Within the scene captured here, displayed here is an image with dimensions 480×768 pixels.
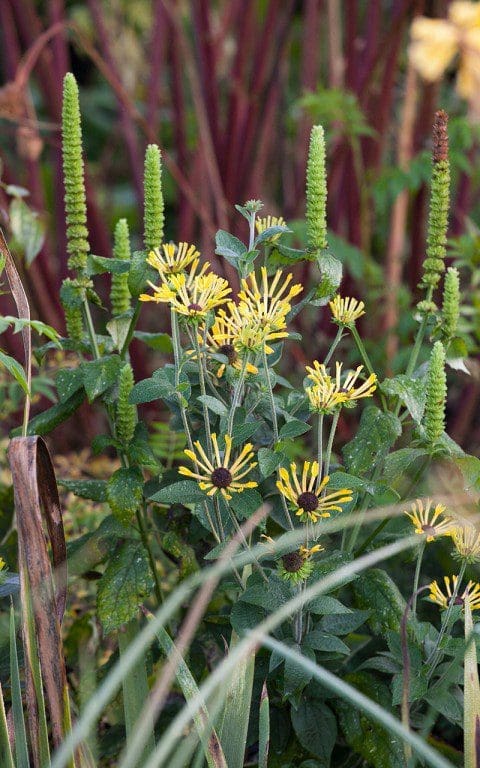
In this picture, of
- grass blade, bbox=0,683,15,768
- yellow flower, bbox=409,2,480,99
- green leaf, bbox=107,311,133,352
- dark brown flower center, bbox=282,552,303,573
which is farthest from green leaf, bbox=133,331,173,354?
yellow flower, bbox=409,2,480,99

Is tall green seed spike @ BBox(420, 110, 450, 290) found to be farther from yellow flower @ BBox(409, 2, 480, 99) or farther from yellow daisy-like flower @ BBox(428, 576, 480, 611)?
yellow flower @ BBox(409, 2, 480, 99)

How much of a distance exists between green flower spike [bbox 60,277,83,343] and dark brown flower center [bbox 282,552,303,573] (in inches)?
14.8

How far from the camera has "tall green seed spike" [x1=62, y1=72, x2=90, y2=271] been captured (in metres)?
0.98

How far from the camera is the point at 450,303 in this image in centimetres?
102

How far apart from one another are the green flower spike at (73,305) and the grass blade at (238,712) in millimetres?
419

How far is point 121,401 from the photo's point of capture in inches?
39.8

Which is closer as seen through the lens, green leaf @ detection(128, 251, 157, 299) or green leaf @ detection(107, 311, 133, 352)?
green leaf @ detection(128, 251, 157, 299)

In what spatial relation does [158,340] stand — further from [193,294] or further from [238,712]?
[238,712]

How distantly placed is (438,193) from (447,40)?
160 centimetres

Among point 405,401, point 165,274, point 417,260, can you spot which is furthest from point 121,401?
point 417,260

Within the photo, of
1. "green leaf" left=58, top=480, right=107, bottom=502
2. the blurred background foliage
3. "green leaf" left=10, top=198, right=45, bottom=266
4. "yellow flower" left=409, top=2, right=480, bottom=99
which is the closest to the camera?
"green leaf" left=58, top=480, right=107, bottom=502

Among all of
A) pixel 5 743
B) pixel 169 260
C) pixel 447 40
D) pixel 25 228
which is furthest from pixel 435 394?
pixel 447 40

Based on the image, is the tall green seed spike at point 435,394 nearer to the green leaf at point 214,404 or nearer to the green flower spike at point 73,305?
the green leaf at point 214,404

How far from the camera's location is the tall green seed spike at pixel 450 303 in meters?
1.01
